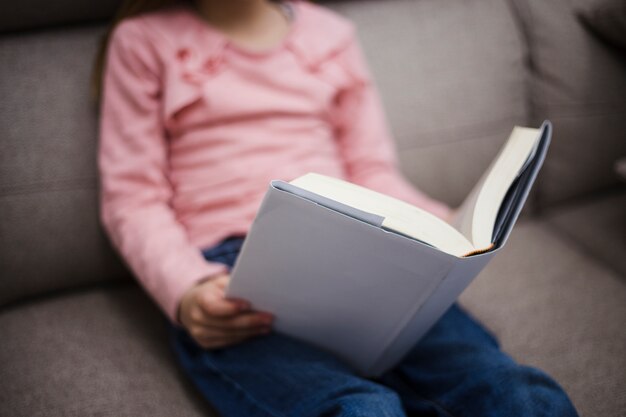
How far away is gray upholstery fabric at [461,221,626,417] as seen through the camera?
2.30ft

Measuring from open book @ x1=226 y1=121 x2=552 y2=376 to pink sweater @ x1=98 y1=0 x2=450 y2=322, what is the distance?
0.52 ft

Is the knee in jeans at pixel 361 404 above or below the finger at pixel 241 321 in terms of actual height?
above

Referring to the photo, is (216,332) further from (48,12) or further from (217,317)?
(48,12)

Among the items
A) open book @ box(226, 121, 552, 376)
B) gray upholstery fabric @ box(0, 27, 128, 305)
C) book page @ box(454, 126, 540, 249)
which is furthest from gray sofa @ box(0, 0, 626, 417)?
book page @ box(454, 126, 540, 249)

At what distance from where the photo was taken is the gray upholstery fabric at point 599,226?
0.95 meters

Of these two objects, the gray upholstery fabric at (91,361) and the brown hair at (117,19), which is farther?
the brown hair at (117,19)

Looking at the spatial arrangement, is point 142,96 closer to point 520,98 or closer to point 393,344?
Result: point 393,344

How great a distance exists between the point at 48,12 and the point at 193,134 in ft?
1.01

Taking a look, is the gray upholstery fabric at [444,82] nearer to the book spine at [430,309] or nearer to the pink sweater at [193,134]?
the pink sweater at [193,134]

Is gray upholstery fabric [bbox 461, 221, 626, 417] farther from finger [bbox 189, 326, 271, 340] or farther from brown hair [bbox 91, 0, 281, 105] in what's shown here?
brown hair [bbox 91, 0, 281, 105]

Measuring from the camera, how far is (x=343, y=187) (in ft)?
1.51

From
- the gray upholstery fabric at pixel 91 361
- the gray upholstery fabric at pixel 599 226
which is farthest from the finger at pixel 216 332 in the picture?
the gray upholstery fabric at pixel 599 226

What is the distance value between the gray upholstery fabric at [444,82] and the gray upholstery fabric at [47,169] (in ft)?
1.62

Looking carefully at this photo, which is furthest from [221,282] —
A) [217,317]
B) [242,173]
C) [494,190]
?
[494,190]
